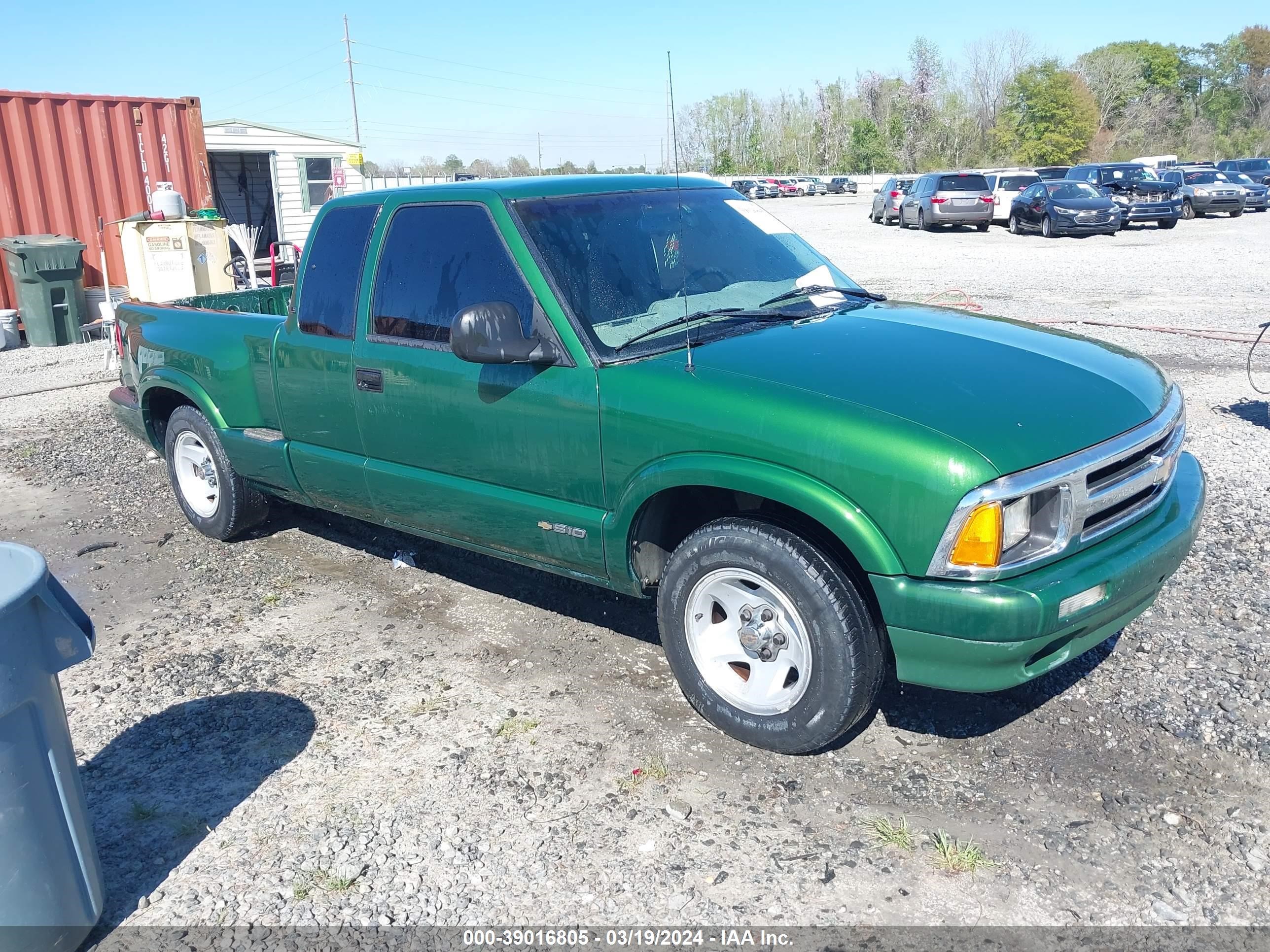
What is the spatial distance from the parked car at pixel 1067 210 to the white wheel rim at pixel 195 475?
2332cm

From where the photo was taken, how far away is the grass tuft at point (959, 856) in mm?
2979

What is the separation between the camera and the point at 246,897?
9.85 feet

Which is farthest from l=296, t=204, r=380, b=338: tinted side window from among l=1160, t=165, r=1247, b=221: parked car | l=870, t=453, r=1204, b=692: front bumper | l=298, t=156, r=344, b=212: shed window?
l=1160, t=165, r=1247, b=221: parked car

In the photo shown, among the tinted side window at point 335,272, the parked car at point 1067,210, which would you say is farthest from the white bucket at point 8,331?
the parked car at point 1067,210

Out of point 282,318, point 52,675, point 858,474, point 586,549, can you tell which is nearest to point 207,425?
point 282,318

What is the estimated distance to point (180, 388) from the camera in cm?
569

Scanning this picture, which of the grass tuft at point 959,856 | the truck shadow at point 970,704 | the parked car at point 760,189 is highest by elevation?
the parked car at point 760,189

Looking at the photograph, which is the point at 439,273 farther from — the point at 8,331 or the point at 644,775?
the point at 8,331

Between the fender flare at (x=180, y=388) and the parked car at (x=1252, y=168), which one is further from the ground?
the parked car at (x=1252, y=168)

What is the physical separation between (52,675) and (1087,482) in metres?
2.95

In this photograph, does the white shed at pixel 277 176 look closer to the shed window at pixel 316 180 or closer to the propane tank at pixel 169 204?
the shed window at pixel 316 180

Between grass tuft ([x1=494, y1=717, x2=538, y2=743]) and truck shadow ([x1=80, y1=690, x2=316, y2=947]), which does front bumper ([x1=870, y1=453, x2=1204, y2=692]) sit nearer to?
grass tuft ([x1=494, y1=717, x2=538, y2=743])

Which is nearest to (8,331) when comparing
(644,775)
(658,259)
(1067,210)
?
(658,259)

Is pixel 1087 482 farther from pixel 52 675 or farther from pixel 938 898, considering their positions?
pixel 52 675
